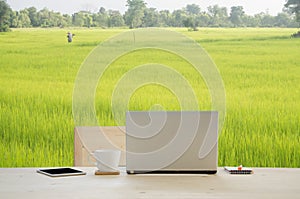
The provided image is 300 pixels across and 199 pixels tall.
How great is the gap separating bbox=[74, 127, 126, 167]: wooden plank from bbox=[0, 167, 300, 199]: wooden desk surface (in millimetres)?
547

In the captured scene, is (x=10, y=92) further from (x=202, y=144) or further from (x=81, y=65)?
(x=202, y=144)

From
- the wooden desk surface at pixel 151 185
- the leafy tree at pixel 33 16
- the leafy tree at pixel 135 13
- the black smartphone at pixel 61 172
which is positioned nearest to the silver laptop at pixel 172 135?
the wooden desk surface at pixel 151 185

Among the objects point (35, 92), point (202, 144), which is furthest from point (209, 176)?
point (35, 92)

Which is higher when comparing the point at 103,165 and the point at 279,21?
the point at 279,21

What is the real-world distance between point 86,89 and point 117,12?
0.80 metres

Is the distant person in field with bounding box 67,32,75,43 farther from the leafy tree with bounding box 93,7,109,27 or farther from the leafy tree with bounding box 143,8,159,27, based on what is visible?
the leafy tree with bounding box 143,8,159,27

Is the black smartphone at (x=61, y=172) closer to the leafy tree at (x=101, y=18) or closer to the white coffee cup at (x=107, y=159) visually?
the white coffee cup at (x=107, y=159)

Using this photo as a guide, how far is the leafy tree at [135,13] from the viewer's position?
4.53 metres

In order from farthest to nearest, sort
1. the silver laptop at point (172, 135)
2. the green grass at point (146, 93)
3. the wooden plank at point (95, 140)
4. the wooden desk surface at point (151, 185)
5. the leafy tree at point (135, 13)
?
the leafy tree at point (135, 13), the green grass at point (146, 93), the wooden plank at point (95, 140), the silver laptop at point (172, 135), the wooden desk surface at point (151, 185)

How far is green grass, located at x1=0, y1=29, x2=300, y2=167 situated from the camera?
418 centimetres

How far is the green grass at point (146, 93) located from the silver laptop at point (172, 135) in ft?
6.30

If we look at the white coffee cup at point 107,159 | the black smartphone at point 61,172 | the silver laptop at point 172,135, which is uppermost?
the silver laptop at point 172,135

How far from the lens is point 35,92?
4.37 m

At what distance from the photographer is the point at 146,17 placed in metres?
4.60
